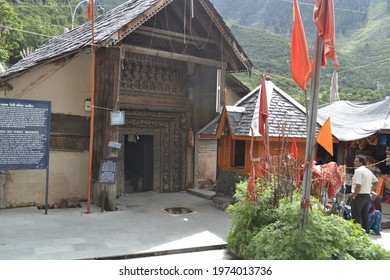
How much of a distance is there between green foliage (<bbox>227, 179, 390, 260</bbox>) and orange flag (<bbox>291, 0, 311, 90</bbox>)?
193 cm

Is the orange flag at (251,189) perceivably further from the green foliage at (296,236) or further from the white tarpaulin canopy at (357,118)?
the white tarpaulin canopy at (357,118)

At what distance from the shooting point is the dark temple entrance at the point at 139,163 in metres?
12.4

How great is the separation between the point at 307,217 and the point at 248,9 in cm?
7886

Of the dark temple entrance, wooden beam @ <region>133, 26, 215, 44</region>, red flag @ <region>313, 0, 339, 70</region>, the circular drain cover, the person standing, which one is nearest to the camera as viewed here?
red flag @ <region>313, 0, 339, 70</region>

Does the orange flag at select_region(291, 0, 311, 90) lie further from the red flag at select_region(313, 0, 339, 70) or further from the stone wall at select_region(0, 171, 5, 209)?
the stone wall at select_region(0, 171, 5, 209)

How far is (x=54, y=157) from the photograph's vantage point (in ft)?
33.0

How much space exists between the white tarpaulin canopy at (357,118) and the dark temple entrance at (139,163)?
584 cm

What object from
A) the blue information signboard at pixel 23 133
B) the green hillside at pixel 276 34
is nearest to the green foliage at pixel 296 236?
the blue information signboard at pixel 23 133

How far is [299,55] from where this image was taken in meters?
5.50

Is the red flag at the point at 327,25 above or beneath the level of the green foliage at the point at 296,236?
above

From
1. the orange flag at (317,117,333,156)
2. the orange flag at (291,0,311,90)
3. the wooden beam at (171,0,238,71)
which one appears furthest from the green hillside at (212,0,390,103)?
the orange flag at (317,117,333,156)

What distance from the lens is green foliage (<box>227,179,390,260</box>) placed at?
489 centimetres

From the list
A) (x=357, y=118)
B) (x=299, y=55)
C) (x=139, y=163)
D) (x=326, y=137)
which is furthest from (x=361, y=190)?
(x=139, y=163)

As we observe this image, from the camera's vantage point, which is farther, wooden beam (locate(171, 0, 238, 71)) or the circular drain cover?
wooden beam (locate(171, 0, 238, 71))
